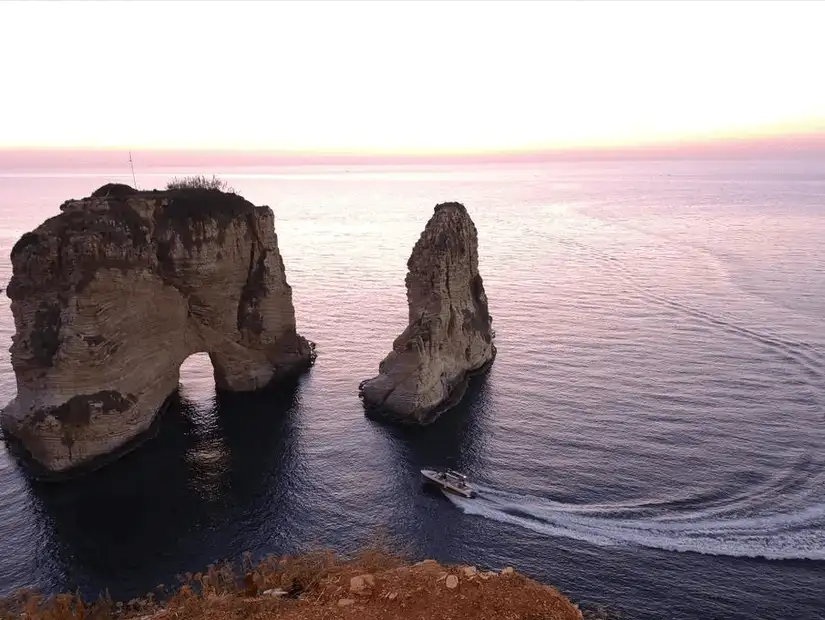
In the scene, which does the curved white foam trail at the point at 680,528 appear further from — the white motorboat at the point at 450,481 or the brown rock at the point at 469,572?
the brown rock at the point at 469,572

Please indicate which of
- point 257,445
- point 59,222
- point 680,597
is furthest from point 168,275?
point 680,597

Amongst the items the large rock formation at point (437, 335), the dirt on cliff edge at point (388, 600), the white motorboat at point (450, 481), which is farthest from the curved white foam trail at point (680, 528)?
the dirt on cliff edge at point (388, 600)

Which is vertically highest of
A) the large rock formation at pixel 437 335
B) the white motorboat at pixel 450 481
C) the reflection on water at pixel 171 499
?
the large rock formation at pixel 437 335

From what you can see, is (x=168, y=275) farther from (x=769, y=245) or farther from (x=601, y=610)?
(x=769, y=245)

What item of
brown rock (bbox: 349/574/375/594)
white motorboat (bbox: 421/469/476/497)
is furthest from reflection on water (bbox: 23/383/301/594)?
brown rock (bbox: 349/574/375/594)

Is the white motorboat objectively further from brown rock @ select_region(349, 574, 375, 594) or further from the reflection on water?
brown rock @ select_region(349, 574, 375, 594)

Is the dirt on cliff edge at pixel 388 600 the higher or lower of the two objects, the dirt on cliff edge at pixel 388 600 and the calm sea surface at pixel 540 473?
the higher

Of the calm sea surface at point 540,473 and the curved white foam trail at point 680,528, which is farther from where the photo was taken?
the curved white foam trail at point 680,528
